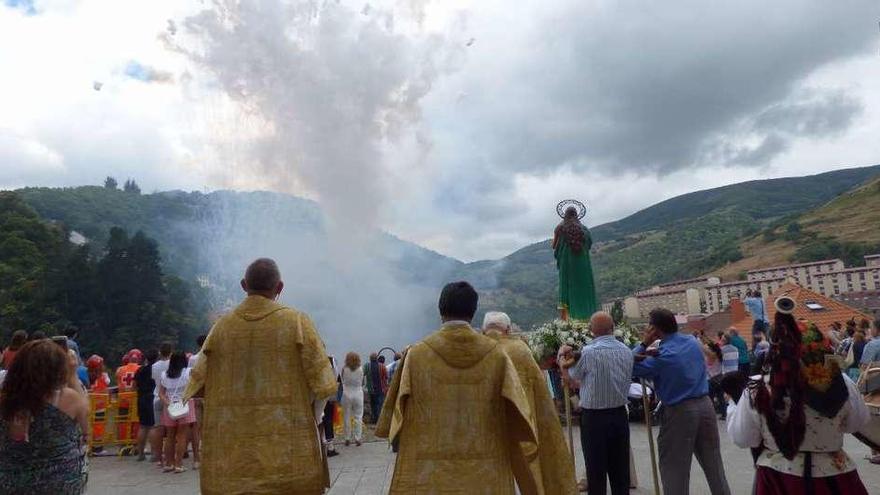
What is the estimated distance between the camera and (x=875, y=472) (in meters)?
6.55

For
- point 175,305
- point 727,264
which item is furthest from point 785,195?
point 175,305

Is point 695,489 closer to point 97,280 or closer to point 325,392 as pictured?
point 325,392

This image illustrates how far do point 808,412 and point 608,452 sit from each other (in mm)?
2067

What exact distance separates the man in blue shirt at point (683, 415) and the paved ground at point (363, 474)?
3.91ft

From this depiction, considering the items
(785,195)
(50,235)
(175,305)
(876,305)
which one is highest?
(785,195)

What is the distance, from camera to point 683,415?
16.4 feet

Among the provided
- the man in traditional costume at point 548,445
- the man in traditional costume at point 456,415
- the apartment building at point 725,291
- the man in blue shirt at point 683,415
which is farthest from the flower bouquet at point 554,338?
the apartment building at point 725,291

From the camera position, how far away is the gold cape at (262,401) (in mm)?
3631

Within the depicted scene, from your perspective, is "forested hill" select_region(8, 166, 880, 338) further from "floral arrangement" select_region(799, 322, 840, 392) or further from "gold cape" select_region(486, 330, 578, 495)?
"floral arrangement" select_region(799, 322, 840, 392)

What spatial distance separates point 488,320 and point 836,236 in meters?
126

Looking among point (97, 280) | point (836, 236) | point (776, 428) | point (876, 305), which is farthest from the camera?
point (836, 236)

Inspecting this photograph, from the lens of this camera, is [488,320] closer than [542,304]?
Yes

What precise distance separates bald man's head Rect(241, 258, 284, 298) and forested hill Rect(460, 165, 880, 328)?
254 ft

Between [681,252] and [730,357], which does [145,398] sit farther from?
[681,252]
